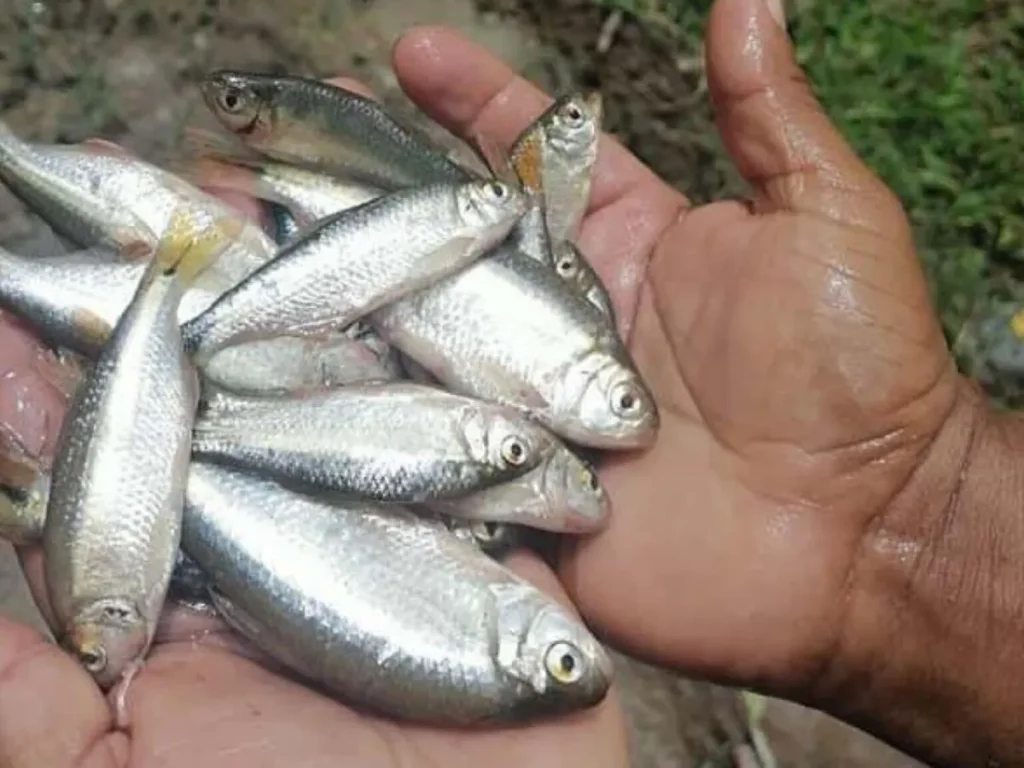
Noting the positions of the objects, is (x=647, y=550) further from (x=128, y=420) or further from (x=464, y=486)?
(x=128, y=420)

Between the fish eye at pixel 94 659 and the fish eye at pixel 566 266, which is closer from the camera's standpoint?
the fish eye at pixel 94 659

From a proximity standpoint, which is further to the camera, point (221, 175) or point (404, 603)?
point (221, 175)

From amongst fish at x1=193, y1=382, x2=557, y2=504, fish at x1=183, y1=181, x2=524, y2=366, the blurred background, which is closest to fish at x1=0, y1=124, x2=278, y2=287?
fish at x1=183, y1=181, x2=524, y2=366

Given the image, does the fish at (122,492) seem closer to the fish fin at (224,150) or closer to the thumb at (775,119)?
the fish fin at (224,150)

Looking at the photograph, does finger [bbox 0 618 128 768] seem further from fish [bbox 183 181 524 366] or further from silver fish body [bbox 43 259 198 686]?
fish [bbox 183 181 524 366]

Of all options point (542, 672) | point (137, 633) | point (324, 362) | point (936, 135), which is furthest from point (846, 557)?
point (936, 135)

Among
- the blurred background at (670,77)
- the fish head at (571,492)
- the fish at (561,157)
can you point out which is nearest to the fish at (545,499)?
the fish head at (571,492)
